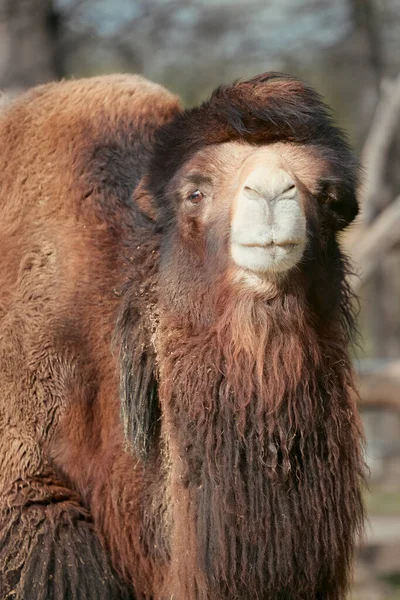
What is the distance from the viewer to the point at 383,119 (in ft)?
28.5

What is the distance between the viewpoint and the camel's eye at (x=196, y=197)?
3484 mm

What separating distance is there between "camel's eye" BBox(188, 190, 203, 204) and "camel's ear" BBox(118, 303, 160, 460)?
0.46m

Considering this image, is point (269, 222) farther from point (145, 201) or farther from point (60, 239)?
point (60, 239)

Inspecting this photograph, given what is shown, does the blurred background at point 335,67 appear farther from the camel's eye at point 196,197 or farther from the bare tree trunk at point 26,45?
the camel's eye at point 196,197

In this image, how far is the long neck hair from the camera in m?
Answer: 3.31

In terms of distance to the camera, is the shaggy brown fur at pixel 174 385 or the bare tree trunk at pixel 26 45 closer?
the shaggy brown fur at pixel 174 385

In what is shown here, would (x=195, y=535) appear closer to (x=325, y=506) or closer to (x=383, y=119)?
(x=325, y=506)

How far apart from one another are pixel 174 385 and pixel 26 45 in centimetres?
642

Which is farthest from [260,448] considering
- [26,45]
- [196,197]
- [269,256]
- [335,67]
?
[335,67]

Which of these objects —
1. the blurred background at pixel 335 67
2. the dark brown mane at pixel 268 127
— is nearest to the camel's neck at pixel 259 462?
the dark brown mane at pixel 268 127

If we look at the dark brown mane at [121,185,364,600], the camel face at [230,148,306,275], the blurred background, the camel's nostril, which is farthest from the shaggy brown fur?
the blurred background

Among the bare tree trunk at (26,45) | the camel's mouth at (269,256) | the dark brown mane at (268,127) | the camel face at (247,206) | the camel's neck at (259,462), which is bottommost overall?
the camel's neck at (259,462)

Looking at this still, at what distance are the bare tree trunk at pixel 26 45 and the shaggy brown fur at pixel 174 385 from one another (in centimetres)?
522

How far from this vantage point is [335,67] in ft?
48.7
